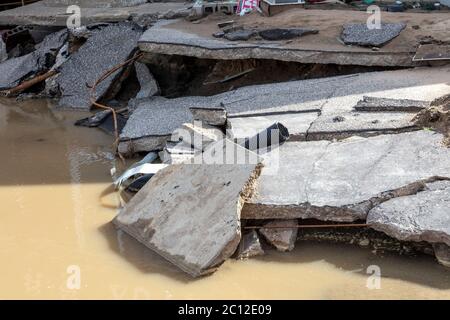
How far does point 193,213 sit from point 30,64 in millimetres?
7200

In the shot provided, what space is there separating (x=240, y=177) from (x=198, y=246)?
2.15 ft

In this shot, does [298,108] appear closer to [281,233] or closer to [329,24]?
[281,233]

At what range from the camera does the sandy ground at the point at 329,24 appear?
324 inches

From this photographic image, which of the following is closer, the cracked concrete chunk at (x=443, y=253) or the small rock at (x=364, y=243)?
the cracked concrete chunk at (x=443, y=253)

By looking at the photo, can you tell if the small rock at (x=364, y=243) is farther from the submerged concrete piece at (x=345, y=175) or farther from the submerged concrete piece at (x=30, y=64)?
the submerged concrete piece at (x=30, y=64)

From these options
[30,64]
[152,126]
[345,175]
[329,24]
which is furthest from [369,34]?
[30,64]

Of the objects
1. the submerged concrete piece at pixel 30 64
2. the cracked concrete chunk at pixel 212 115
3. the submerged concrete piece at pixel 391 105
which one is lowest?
the submerged concrete piece at pixel 30 64

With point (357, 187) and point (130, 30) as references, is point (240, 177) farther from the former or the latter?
point (130, 30)

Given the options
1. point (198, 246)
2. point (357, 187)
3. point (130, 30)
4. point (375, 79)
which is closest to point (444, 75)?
point (375, 79)

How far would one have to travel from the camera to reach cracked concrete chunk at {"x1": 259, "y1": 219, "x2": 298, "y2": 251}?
5.00 metres

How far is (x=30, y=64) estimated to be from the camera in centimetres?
1127

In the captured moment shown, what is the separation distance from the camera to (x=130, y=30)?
34.9ft

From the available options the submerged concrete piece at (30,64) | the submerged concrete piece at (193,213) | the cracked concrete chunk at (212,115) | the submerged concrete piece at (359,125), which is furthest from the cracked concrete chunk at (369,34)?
the submerged concrete piece at (30,64)

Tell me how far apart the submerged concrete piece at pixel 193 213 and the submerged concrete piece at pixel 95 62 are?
4.56m
